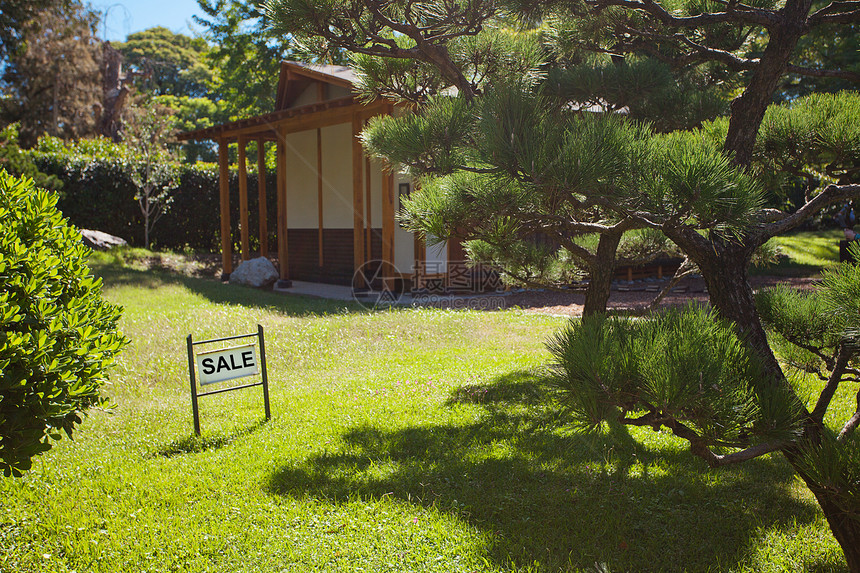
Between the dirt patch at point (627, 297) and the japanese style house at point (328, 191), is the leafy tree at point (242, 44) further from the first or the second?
the dirt patch at point (627, 297)

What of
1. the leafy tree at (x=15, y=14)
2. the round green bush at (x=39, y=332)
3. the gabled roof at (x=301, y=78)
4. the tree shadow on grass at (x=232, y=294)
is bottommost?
the tree shadow on grass at (x=232, y=294)

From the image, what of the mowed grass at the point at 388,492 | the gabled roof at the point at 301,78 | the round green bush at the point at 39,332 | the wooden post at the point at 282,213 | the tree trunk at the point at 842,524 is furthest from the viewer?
the wooden post at the point at 282,213

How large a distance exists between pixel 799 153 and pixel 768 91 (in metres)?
0.78

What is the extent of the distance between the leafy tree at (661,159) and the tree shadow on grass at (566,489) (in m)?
0.48

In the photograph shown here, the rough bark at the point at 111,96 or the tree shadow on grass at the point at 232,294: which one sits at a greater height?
the rough bark at the point at 111,96

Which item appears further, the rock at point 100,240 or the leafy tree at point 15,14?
the rock at point 100,240

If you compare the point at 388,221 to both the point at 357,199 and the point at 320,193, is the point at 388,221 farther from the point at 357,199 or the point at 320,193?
the point at 320,193

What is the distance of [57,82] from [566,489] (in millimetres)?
26637

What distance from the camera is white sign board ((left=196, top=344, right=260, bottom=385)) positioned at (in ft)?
14.9

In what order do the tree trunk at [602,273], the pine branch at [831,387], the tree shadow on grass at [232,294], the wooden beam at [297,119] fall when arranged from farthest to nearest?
the wooden beam at [297,119], the tree shadow on grass at [232,294], the tree trunk at [602,273], the pine branch at [831,387]

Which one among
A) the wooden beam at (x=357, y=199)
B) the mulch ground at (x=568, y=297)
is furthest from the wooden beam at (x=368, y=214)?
the mulch ground at (x=568, y=297)

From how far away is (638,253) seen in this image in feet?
19.6

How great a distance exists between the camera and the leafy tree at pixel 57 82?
76.0 feet

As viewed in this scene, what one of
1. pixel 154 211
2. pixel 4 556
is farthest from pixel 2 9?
pixel 4 556
